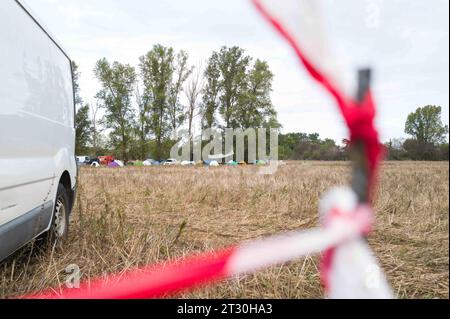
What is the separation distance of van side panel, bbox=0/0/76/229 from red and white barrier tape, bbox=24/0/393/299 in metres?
1.92

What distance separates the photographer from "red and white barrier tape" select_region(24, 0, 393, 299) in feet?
1.72

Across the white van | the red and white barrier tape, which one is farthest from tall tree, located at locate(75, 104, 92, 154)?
the red and white barrier tape

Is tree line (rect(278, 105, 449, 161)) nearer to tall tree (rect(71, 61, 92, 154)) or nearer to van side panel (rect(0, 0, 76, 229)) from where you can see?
van side panel (rect(0, 0, 76, 229))

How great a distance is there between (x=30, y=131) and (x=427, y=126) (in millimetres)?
2507

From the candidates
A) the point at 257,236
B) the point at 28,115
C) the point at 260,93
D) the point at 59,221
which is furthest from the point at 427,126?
the point at 59,221

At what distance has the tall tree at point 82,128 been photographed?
17078mm

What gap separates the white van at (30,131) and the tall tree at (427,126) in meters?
2.00

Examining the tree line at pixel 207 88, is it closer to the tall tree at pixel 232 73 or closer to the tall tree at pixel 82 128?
the tall tree at pixel 232 73

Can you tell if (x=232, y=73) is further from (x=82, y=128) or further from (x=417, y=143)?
(x=82, y=128)

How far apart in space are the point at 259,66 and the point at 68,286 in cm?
167

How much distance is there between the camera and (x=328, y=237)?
574 mm

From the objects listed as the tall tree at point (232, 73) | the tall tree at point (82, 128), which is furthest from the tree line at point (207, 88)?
the tall tree at point (82, 128)
